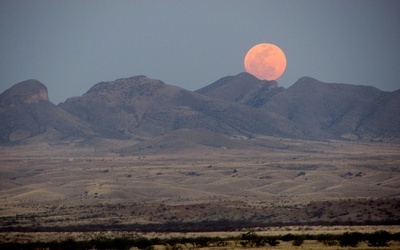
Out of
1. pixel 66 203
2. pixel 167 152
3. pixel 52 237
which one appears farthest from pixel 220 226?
pixel 167 152

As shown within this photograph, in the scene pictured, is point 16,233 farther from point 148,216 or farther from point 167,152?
point 167,152

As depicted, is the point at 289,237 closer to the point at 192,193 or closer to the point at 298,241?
the point at 298,241

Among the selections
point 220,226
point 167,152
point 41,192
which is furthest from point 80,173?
point 220,226

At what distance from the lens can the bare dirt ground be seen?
66.2 metres

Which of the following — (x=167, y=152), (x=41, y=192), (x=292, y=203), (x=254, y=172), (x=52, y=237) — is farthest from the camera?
(x=167, y=152)

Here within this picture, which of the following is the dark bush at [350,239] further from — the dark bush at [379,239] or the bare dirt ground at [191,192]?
the bare dirt ground at [191,192]

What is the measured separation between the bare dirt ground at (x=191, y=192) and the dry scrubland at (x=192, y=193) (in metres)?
0.14

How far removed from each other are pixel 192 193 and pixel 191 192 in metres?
1.02

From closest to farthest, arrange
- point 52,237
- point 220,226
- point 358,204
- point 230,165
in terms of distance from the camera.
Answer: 1. point 52,237
2. point 220,226
3. point 358,204
4. point 230,165

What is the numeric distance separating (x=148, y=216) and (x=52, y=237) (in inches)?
717

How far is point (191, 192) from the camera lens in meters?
105

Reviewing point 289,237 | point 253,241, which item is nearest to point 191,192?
point 289,237

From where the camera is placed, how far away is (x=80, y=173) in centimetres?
13888

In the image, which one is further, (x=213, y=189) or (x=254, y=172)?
(x=254, y=172)
